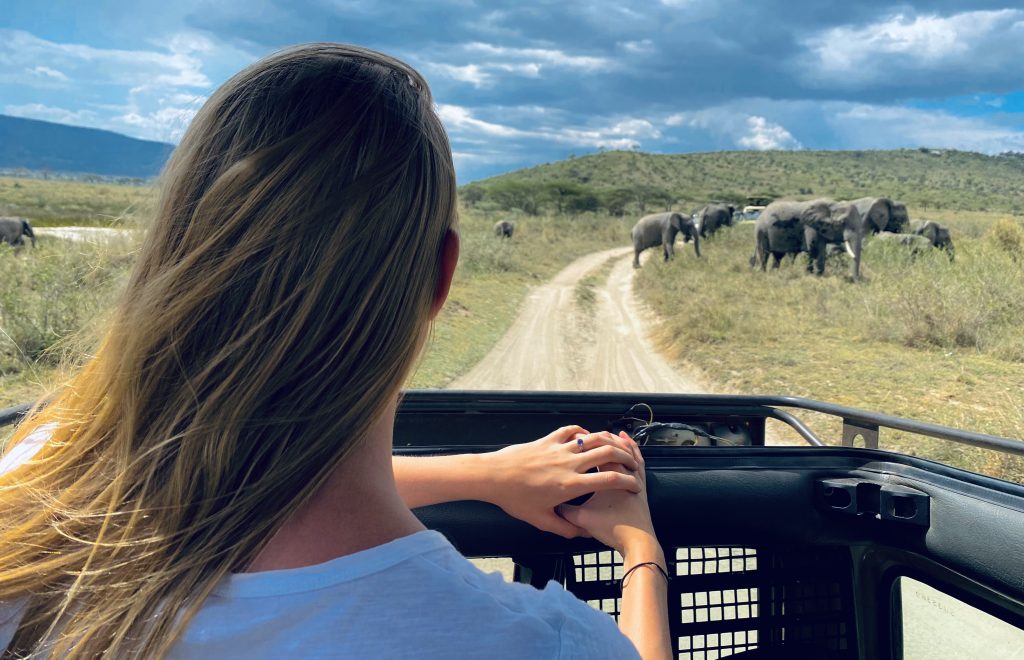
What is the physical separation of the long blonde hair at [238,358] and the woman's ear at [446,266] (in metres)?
0.05

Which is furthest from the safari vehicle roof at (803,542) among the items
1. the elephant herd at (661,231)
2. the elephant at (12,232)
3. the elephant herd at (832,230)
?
the elephant herd at (661,231)

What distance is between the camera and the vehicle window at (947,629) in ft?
4.78

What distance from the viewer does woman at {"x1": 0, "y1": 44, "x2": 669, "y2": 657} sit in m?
0.71

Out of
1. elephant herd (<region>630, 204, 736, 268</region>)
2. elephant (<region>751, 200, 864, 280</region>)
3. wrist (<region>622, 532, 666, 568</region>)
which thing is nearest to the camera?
wrist (<region>622, 532, 666, 568</region>)

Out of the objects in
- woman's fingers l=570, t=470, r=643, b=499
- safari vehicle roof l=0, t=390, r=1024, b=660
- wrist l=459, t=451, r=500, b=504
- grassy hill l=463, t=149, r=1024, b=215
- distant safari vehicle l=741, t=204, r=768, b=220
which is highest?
grassy hill l=463, t=149, r=1024, b=215

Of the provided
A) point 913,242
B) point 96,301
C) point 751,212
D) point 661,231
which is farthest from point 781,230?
point 751,212

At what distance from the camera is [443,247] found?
36.4 inches

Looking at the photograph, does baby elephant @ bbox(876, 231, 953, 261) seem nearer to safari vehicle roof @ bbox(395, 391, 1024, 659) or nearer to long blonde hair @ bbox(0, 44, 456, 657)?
safari vehicle roof @ bbox(395, 391, 1024, 659)

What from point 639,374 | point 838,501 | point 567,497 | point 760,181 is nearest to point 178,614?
point 567,497

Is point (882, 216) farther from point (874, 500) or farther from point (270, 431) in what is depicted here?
point (270, 431)

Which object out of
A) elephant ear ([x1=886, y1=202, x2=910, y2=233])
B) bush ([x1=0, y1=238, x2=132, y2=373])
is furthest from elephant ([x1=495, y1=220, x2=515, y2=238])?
bush ([x1=0, y1=238, x2=132, y2=373])

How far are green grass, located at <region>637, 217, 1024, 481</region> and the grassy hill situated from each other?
1840 inches

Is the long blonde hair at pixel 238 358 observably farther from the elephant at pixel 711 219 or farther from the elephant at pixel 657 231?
the elephant at pixel 711 219

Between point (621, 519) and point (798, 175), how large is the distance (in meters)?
83.2
